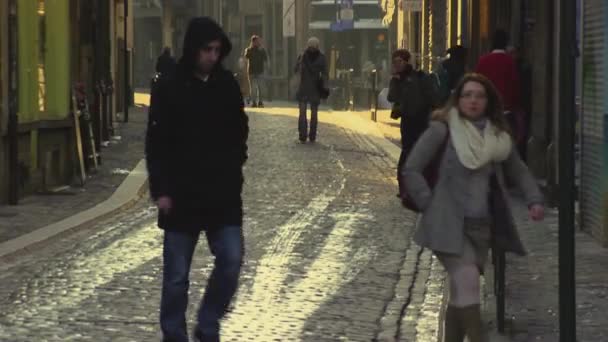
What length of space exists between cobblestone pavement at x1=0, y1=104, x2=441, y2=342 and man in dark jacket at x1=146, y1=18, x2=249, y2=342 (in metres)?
1.06

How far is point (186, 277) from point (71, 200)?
10.0 metres

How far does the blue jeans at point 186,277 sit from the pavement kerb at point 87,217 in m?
4.99

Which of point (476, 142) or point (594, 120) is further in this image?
point (594, 120)

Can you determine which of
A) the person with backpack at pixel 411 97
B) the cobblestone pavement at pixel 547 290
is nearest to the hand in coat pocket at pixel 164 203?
the cobblestone pavement at pixel 547 290

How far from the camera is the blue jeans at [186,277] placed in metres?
8.77

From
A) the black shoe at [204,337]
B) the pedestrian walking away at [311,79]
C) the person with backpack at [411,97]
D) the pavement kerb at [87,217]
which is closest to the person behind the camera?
the black shoe at [204,337]

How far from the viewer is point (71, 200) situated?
18719 mm

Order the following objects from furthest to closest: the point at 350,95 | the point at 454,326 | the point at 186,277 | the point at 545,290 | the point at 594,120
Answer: the point at 350,95 → the point at 594,120 → the point at 545,290 → the point at 186,277 → the point at 454,326

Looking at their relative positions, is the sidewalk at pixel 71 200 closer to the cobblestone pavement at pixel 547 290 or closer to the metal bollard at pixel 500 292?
the cobblestone pavement at pixel 547 290

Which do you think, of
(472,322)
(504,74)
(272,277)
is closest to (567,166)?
(472,322)

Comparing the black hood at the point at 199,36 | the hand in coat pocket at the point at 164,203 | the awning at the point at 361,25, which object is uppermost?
the awning at the point at 361,25

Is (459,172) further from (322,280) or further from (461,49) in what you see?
(461,49)

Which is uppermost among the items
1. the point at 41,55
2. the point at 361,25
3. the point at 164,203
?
the point at 361,25

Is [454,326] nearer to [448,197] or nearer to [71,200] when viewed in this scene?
[448,197]
